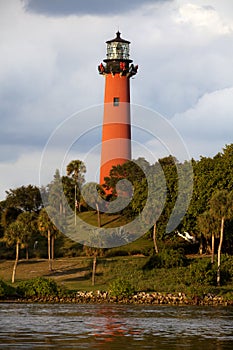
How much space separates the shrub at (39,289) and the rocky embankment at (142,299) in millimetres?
663

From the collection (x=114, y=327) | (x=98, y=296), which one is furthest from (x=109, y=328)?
(x=98, y=296)

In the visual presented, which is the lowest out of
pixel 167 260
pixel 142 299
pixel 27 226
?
pixel 142 299

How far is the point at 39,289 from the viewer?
80.5 meters

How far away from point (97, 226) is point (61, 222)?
829 cm

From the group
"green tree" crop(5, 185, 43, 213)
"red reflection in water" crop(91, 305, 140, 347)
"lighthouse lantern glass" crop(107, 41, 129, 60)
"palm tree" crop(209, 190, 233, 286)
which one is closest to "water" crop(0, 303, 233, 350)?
"red reflection in water" crop(91, 305, 140, 347)

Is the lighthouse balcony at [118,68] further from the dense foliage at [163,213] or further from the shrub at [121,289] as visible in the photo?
the shrub at [121,289]

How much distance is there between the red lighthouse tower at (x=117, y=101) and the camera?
118 metres

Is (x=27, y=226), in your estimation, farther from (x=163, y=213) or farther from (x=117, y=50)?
(x=117, y=50)

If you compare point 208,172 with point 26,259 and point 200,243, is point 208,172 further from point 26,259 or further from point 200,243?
point 26,259

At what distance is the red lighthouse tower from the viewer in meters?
118

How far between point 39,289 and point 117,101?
43.2 meters

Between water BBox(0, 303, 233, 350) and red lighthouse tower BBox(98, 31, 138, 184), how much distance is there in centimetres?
4788

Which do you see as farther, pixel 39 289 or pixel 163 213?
pixel 163 213

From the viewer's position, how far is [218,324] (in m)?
56.7
